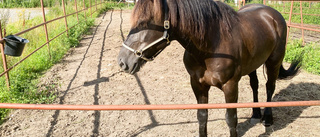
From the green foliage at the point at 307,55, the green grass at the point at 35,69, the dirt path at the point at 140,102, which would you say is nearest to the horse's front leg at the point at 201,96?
the dirt path at the point at 140,102

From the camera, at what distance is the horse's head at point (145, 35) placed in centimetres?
165

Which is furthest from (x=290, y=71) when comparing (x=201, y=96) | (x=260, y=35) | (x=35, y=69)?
(x=35, y=69)

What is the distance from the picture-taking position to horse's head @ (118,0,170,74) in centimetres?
165

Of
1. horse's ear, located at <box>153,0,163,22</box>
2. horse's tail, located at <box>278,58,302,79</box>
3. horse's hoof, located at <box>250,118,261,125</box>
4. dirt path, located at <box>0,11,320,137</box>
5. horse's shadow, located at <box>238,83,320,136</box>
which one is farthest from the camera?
horse's tail, located at <box>278,58,302,79</box>

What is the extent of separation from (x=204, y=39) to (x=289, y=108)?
2.31m

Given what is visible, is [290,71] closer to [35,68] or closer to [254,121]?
[254,121]

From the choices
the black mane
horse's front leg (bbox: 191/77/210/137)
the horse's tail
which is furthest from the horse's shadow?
the black mane

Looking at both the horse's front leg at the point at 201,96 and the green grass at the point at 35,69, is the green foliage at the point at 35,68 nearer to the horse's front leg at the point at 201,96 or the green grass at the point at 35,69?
the green grass at the point at 35,69

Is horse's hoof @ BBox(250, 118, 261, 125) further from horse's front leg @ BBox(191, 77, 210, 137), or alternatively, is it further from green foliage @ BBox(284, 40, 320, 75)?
green foliage @ BBox(284, 40, 320, 75)

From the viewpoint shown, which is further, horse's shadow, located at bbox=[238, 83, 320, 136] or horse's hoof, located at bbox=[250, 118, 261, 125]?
horse's hoof, located at bbox=[250, 118, 261, 125]

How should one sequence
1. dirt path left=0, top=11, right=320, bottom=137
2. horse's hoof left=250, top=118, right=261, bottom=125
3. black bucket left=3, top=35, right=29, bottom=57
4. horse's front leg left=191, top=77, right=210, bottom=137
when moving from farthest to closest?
black bucket left=3, top=35, right=29, bottom=57, horse's hoof left=250, top=118, right=261, bottom=125, dirt path left=0, top=11, right=320, bottom=137, horse's front leg left=191, top=77, right=210, bottom=137

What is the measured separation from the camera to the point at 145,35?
171 centimetres

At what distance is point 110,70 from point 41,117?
6.71 feet

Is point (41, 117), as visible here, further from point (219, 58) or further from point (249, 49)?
point (249, 49)
